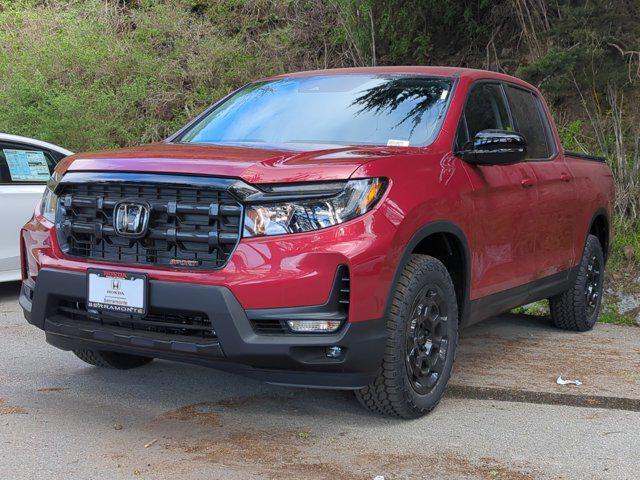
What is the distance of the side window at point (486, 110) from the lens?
529 centimetres

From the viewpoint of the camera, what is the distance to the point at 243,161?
4035 millimetres

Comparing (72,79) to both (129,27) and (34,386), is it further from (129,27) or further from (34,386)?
(34,386)

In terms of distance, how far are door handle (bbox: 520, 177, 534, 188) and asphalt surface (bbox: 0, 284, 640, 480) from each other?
1.15 meters

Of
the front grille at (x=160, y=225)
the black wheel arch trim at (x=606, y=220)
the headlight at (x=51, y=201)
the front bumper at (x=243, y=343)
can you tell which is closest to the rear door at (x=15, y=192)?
the headlight at (x=51, y=201)

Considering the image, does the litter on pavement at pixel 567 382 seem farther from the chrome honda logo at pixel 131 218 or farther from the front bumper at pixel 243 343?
the chrome honda logo at pixel 131 218

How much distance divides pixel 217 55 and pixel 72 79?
2409 millimetres

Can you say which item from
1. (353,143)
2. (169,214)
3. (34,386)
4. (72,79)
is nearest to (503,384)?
(353,143)

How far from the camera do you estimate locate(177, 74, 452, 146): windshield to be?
4.95 m

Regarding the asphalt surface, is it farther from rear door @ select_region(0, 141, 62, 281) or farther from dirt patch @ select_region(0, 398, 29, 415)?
rear door @ select_region(0, 141, 62, 281)

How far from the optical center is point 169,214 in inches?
158

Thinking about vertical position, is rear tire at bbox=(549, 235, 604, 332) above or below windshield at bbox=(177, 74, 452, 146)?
below

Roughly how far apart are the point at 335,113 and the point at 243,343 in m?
1.77

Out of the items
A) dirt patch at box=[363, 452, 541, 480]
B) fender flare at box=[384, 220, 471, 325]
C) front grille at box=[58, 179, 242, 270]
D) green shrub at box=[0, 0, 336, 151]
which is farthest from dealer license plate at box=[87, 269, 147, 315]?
green shrub at box=[0, 0, 336, 151]

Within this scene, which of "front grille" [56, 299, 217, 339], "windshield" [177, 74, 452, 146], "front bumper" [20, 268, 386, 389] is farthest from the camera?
"windshield" [177, 74, 452, 146]
